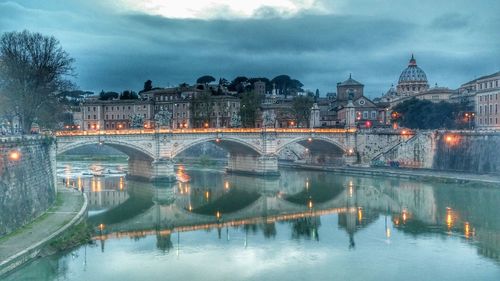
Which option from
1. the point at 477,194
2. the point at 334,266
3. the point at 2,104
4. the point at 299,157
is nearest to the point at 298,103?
the point at 299,157

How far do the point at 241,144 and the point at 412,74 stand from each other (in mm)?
99798

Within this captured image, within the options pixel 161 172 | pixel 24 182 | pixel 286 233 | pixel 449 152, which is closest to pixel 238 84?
pixel 449 152

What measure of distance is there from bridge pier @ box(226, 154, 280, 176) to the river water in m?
4.51

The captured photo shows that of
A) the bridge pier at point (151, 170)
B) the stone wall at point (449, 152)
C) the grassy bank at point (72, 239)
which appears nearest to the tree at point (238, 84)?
the stone wall at point (449, 152)

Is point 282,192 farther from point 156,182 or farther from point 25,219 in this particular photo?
point 25,219

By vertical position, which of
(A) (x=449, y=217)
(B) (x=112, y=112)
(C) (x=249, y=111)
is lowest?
(A) (x=449, y=217)

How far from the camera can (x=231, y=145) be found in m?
56.8

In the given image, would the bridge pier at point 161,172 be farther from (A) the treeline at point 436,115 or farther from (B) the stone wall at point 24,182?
(A) the treeline at point 436,115

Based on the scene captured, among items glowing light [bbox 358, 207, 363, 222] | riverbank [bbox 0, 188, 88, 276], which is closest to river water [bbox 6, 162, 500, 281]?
glowing light [bbox 358, 207, 363, 222]

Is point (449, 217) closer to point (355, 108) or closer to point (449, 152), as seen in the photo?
point (449, 152)

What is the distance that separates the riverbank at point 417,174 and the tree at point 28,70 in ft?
94.8

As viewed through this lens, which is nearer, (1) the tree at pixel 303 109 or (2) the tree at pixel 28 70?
(2) the tree at pixel 28 70

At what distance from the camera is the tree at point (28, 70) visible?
35594mm

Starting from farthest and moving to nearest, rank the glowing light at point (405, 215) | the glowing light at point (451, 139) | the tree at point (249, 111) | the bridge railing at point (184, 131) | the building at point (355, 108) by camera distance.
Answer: the building at point (355, 108), the tree at point (249, 111), the glowing light at point (451, 139), the bridge railing at point (184, 131), the glowing light at point (405, 215)
